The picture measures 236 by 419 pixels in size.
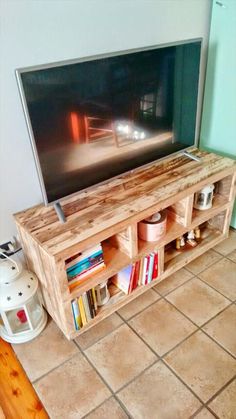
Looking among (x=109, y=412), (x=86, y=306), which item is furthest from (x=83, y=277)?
(x=109, y=412)

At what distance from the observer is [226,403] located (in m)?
1.14

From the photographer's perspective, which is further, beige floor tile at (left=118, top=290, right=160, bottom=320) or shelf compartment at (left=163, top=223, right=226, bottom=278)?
shelf compartment at (left=163, top=223, right=226, bottom=278)

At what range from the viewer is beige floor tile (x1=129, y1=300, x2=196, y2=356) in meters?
1.36

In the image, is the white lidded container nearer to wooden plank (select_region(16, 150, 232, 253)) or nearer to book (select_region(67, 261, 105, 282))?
wooden plank (select_region(16, 150, 232, 253))

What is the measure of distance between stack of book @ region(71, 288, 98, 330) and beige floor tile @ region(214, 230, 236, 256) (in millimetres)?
845

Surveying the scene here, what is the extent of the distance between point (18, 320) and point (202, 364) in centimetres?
82

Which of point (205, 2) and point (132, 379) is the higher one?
point (205, 2)

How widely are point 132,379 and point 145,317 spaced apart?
298mm

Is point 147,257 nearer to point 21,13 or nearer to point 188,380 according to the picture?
point 188,380

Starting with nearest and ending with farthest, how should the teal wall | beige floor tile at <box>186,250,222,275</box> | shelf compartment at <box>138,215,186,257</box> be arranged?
shelf compartment at <box>138,215,186,257</box> → the teal wall → beige floor tile at <box>186,250,222,275</box>

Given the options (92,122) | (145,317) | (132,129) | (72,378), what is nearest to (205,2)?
(132,129)

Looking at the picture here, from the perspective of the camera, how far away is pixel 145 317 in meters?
1.47

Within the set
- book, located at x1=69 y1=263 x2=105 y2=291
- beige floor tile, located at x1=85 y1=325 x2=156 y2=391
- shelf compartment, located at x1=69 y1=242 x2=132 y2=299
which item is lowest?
beige floor tile, located at x1=85 y1=325 x2=156 y2=391

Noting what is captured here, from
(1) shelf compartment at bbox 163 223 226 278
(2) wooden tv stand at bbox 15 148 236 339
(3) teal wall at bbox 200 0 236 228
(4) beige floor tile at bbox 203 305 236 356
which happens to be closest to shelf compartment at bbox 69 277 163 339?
(2) wooden tv stand at bbox 15 148 236 339
